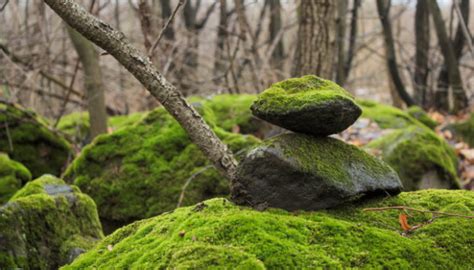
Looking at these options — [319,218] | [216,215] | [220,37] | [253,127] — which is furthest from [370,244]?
[220,37]

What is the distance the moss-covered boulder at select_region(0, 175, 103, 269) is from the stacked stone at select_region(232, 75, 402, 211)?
1.63 meters

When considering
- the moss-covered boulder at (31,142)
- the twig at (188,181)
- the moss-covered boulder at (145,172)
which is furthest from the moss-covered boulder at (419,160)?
the moss-covered boulder at (31,142)

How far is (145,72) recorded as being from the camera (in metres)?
3.06

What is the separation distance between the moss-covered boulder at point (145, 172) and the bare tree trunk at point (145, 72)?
1.85m

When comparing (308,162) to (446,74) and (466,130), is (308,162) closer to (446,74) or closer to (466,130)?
(466,130)

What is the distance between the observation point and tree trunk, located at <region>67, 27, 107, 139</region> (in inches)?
302

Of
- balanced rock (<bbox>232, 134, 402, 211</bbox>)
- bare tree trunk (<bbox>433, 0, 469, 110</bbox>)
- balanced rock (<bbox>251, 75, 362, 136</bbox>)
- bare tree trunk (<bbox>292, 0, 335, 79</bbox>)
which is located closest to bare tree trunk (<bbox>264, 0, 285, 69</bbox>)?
bare tree trunk (<bbox>433, 0, 469, 110</bbox>)

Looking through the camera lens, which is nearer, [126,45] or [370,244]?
[370,244]

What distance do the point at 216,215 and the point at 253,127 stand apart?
4786 mm

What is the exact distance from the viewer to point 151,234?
280cm

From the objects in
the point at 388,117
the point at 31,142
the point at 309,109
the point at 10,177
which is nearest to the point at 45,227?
the point at 10,177

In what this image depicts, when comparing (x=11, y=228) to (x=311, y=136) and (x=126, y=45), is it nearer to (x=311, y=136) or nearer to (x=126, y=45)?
(x=126, y=45)

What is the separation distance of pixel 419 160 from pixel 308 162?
12.1 feet

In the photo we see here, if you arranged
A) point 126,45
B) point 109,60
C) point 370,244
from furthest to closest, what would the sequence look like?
1. point 109,60
2. point 126,45
3. point 370,244
